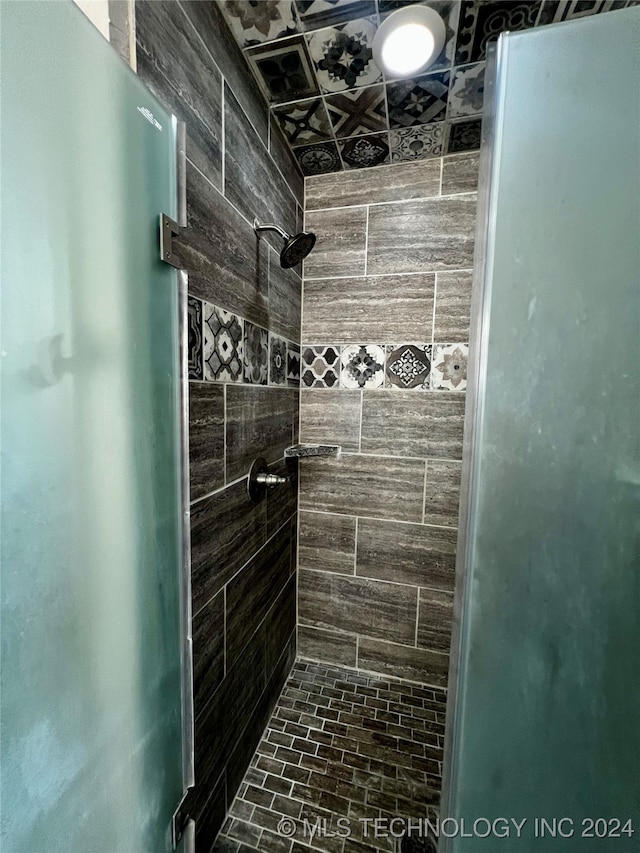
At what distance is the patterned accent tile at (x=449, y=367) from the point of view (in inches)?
46.9

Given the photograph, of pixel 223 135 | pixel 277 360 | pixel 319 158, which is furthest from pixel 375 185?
pixel 277 360

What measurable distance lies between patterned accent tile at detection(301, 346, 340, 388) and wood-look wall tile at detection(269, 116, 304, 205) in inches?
19.9

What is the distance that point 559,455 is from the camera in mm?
429

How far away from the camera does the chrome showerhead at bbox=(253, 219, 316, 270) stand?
3.01 feet

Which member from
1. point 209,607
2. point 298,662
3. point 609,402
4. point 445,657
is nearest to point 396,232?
point 609,402

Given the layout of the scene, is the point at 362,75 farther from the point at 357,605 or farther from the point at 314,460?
the point at 357,605

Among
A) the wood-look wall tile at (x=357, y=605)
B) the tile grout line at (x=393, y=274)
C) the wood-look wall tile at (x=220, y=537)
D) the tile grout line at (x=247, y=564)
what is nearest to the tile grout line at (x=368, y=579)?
the wood-look wall tile at (x=357, y=605)

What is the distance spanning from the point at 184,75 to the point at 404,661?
6.34 ft

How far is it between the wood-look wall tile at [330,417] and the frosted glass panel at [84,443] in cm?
82

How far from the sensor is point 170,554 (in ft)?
1.84

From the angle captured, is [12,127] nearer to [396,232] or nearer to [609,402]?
[609,402]

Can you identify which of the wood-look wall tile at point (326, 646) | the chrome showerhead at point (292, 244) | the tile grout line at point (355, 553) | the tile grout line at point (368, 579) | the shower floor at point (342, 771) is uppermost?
the chrome showerhead at point (292, 244)

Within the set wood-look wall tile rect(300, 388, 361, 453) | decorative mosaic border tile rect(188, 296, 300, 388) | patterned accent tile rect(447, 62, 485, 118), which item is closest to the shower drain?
wood-look wall tile rect(300, 388, 361, 453)

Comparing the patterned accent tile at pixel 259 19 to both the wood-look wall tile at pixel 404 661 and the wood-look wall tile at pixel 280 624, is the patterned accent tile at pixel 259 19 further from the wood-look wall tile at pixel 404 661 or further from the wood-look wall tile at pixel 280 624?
the wood-look wall tile at pixel 404 661
